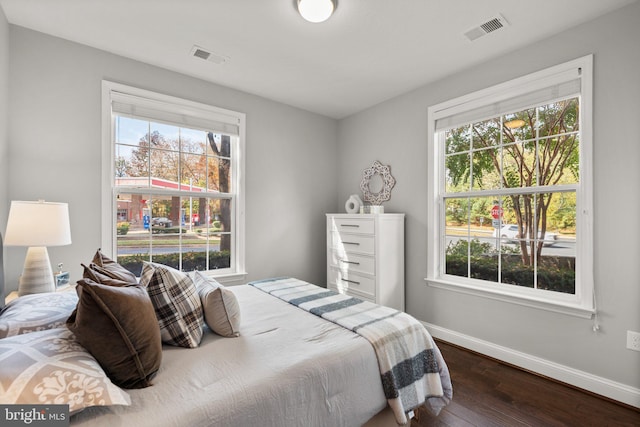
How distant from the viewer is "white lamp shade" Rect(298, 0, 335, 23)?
189cm

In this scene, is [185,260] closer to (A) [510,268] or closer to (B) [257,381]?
(B) [257,381]

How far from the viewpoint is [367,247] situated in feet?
10.3

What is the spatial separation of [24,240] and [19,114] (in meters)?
1.12

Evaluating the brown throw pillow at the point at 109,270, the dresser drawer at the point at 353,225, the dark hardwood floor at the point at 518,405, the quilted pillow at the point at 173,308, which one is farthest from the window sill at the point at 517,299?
the brown throw pillow at the point at 109,270

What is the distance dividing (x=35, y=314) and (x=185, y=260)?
1771 mm

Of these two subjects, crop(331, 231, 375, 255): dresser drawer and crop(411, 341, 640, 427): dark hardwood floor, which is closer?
crop(411, 341, 640, 427): dark hardwood floor

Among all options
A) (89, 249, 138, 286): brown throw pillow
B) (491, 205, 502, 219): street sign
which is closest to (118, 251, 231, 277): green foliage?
(89, 249, 138, 286): brown throw pillow

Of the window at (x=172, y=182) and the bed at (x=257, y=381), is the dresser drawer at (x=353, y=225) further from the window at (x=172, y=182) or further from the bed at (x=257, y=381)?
the bed at (x=257, y=381)

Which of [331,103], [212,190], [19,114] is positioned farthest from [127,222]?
[331,103]

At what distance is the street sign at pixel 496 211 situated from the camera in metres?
2.69

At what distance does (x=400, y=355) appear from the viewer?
60.9 inches

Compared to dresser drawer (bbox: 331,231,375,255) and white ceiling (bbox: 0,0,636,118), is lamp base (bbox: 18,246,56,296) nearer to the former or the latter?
white ceiling (bbox: 0,0,636,118)

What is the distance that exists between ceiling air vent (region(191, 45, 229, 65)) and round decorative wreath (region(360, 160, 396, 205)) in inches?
78.8

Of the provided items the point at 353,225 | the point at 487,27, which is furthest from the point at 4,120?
the point at 487,27
